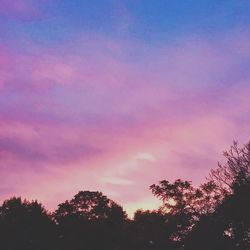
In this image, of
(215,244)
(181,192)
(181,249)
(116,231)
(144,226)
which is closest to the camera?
(215,244)

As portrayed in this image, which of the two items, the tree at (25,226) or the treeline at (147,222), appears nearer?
the treeline at (147,222)

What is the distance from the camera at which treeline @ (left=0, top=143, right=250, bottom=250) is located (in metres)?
50.6

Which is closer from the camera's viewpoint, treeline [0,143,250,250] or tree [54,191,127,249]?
treeline [0,143,250,250]

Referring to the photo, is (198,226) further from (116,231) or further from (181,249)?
(116,231)

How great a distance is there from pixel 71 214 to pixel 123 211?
350 inches

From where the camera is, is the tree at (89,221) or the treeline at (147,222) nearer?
the treeline at (147,222)

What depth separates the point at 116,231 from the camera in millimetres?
79562

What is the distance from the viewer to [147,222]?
7144cm

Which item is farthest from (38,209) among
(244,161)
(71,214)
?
(244,161)

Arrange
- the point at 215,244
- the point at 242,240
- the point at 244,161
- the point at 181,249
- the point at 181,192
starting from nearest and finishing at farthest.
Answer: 1. the point at 244,161
2. the point at 242,240
3. the point at 215,244
4. the point at 181,192
5. the point at 181,249

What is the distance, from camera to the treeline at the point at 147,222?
50594mm

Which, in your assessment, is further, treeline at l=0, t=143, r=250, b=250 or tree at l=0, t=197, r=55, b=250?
tree at l=0, t=197, r=55, b=250

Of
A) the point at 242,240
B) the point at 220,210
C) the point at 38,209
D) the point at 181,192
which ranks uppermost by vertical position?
the point at 38,209

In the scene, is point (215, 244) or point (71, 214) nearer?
point (215, 244)
